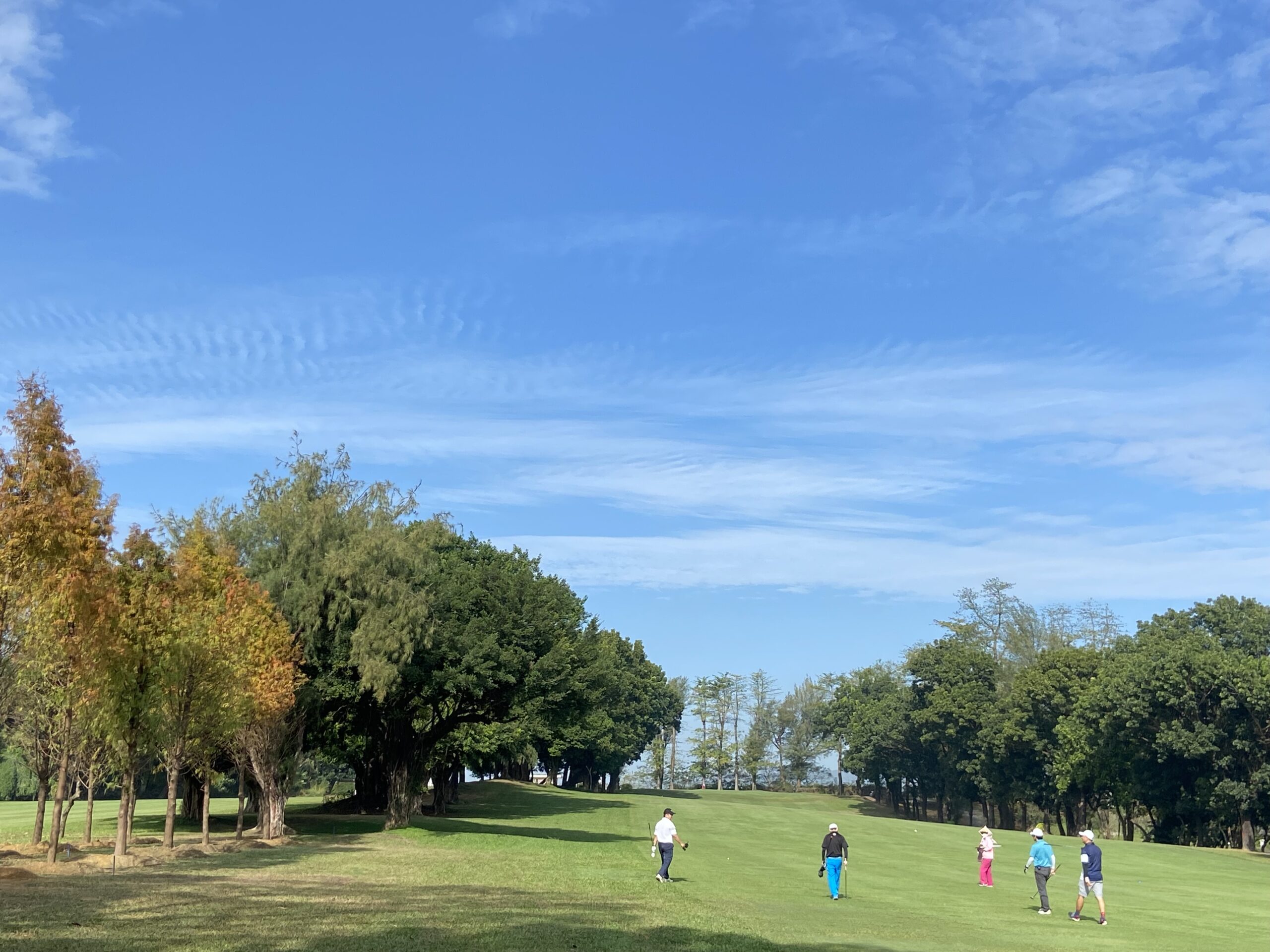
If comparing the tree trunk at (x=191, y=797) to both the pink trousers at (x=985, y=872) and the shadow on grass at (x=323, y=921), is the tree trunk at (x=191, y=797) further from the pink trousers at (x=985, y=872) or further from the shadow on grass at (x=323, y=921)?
the pink trousers at (x=985, y=872)

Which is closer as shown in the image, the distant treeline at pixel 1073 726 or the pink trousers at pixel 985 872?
the pink trousers at pixel 985 872

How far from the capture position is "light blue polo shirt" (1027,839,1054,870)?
28.0 metres

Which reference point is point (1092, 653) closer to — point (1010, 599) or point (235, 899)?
point (1010, 599)

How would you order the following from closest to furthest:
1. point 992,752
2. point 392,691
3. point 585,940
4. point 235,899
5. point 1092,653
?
point 585,940
point 235,899
point 392,691
point 1092,653
point 992,752

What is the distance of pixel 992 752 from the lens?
324 feet

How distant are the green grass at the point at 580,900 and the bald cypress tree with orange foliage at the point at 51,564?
5.61 metres

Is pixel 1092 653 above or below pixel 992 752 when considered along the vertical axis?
above

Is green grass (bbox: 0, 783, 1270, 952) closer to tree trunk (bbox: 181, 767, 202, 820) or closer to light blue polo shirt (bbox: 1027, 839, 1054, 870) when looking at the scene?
light blue polo shirt (bbox: 1027, 839, 1054, 870)

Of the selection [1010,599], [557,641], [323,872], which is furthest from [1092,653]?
[323,872]

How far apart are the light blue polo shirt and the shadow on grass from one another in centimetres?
1095

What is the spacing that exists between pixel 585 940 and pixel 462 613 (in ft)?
112

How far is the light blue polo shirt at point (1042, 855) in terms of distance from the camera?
28.0 meters

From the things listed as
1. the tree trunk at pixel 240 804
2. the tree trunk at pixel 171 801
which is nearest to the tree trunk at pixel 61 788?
the tree trunk at pixel 171 801

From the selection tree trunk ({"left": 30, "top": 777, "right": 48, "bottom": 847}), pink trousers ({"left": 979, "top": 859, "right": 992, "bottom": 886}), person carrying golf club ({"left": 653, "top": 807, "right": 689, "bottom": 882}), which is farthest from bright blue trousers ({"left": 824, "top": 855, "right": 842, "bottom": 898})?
tree trunk ({"left": 30, "top": 777, "right": 48, "bottom": 847})
